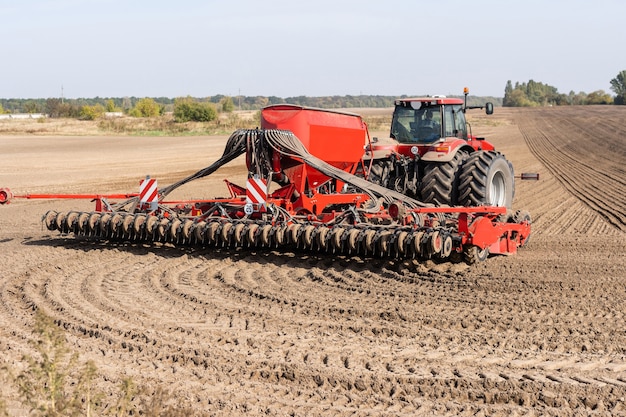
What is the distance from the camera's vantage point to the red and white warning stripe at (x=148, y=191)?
9945mm

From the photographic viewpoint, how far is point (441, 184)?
33.8 feet

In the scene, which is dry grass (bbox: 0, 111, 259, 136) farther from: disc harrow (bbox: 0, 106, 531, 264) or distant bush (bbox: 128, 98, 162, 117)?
disc harrow (bbox: 0, 106, 531, 264)

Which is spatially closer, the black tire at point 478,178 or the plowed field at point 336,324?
the plowed field at point 336,324

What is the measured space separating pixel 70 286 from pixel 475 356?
4222mm

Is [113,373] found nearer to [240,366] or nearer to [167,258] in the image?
[240,366]

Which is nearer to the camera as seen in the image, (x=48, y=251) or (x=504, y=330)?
(x=504, y=330)

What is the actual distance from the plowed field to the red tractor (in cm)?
103

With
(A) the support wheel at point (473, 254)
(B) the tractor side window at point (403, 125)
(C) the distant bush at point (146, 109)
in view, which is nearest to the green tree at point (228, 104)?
(C) the distant bush at point (146, 109)

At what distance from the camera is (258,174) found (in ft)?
32.1

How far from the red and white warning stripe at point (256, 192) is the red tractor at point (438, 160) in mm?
1928

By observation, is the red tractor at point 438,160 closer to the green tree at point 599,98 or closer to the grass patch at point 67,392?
the grass patch at point 67,392

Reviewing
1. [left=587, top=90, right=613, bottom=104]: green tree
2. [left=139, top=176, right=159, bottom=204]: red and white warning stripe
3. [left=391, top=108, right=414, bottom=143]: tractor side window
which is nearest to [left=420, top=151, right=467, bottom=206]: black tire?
[left=391, top=108, right=414, bottom=143]: tractor side window

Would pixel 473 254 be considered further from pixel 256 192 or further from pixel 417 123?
pixel 417 123

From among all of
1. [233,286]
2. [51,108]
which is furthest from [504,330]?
[51,108]
